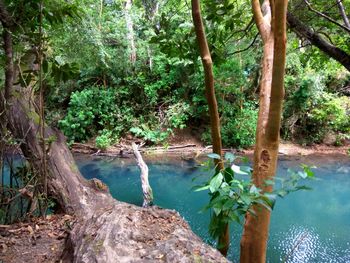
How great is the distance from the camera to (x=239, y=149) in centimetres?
904

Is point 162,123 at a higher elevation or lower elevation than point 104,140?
higher

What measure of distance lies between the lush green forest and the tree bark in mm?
11

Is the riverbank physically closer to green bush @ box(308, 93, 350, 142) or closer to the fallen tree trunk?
green bush @ box(308, 93, 350, 142)

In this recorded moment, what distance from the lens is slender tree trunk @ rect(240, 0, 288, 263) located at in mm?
1221

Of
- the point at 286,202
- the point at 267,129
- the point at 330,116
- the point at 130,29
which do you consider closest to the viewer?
the point at 267,129

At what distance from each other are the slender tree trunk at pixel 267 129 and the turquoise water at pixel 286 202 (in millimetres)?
1682

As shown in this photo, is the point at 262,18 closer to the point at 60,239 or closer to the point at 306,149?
the point at 60,239

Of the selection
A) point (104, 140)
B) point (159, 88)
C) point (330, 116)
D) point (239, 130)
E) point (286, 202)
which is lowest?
point (286, 202)

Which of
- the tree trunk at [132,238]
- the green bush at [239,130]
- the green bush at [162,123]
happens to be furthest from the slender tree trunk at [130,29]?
the tree trunk at [132,238]

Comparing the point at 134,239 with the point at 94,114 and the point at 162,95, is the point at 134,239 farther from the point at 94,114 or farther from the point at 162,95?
the point at 162,95

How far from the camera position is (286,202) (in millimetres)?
6066

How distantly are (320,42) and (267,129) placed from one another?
6.03ft

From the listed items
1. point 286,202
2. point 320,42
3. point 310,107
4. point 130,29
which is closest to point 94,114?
point 130,29

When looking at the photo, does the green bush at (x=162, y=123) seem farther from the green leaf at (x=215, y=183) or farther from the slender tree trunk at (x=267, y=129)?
the green leaf at (x=215, y=183)
